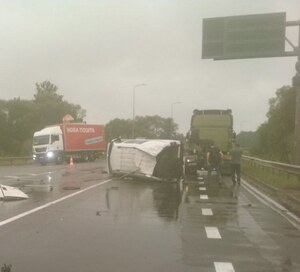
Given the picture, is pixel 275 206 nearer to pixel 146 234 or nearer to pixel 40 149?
pixel 146 234

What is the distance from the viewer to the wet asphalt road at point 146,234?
23.7 ft

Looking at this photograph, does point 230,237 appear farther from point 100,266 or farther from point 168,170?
point 168,170

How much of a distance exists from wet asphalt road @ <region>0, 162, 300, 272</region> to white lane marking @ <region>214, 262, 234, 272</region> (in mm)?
13

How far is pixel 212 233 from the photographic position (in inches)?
386

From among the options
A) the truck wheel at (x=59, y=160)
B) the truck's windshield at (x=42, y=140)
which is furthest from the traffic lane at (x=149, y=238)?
the truck's windshield at (x=42, y=140)

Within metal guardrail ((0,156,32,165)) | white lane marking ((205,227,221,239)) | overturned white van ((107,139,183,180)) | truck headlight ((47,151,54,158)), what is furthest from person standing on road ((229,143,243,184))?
truck headlight ((47,151,54,158))

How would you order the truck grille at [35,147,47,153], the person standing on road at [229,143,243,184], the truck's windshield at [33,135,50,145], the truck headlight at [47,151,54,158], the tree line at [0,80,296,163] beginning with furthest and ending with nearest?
1. the tree line at [0,80,296,163]
2. the truck's windshield at [33,135,50,145]
3. the truck grille at [35,147,47,153]
4. the truck headlight at [47,151,54,158]
5. the person standing on road at [229,143,243,184]

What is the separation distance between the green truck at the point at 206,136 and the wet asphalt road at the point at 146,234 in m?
12.9

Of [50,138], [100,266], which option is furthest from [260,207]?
[50,138]

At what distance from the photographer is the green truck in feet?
97.2

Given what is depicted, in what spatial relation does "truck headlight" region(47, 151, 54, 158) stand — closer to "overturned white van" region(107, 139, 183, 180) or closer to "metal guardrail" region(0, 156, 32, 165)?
"metal guardrail" region(0, 156, 32, 165)

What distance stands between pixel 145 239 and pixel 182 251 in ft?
3.77

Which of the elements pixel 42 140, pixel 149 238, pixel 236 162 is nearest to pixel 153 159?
pixel 236 162

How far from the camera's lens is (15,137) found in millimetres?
91062
